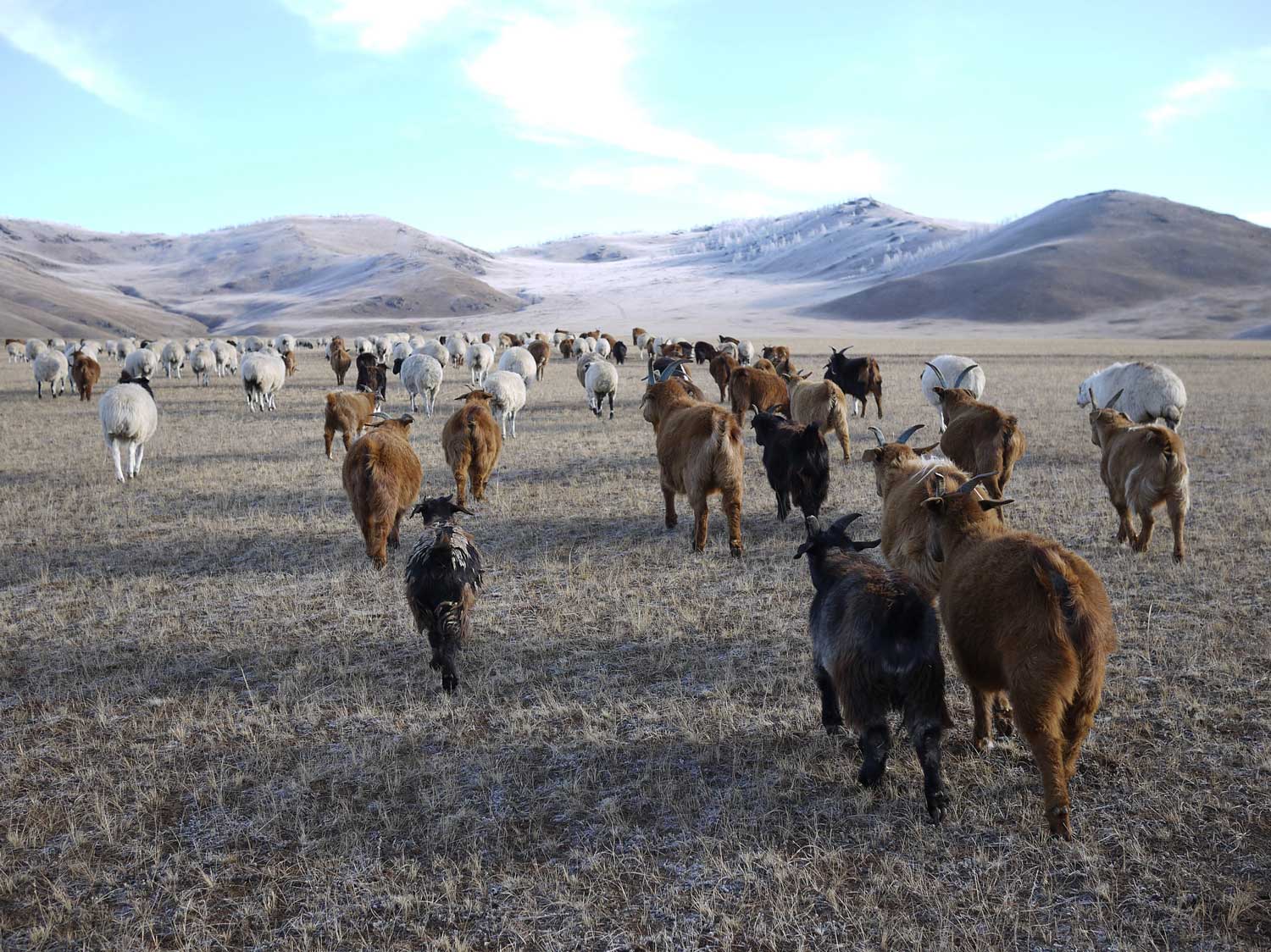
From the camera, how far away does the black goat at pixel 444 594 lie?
518 centimetres

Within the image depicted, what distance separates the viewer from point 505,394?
15500mm

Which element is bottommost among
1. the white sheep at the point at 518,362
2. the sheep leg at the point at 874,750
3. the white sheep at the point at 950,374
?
the sheep leg at the point at 874,750

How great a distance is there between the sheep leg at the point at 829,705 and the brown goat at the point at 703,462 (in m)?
3.25

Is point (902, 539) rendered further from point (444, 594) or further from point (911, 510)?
point (444, 594)

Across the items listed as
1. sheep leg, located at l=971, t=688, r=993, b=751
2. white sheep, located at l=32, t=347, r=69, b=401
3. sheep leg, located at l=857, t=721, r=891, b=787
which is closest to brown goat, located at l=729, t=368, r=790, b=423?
sheep leg, located at l=971, t=688, r=993, b=751

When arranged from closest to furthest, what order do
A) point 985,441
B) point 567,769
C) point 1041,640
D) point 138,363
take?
point 1041,640 < point 567,769 < point 985,441 < point 138,363

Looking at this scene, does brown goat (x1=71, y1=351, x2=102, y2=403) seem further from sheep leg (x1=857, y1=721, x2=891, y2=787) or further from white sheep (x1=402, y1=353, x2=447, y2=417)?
sheep leg (x1=857, y1=721, x2=891, y2=787)

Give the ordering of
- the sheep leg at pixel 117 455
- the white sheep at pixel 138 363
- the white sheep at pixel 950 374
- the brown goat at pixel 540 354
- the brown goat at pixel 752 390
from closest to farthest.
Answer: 1. the sheep leg at pixel 117 455
2. the brown goat at pixel 752 390
3. the white sheep at pixel 950 374
4. the white sheep at pixel 138 363
5. the brown goat at pixel 540 354

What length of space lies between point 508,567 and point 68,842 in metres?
4.40

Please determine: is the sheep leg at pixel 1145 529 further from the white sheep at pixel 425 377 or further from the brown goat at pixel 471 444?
the white sheep at pixel 425 377

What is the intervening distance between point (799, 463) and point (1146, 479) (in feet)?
10.2

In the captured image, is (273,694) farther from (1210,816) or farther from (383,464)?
(1210,816)

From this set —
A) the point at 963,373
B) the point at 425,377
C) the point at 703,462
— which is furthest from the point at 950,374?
the point at 425,377

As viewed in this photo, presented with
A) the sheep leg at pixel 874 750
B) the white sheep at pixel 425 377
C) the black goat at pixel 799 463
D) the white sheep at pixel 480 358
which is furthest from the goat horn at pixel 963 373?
the white sheep at pixel 480 358
